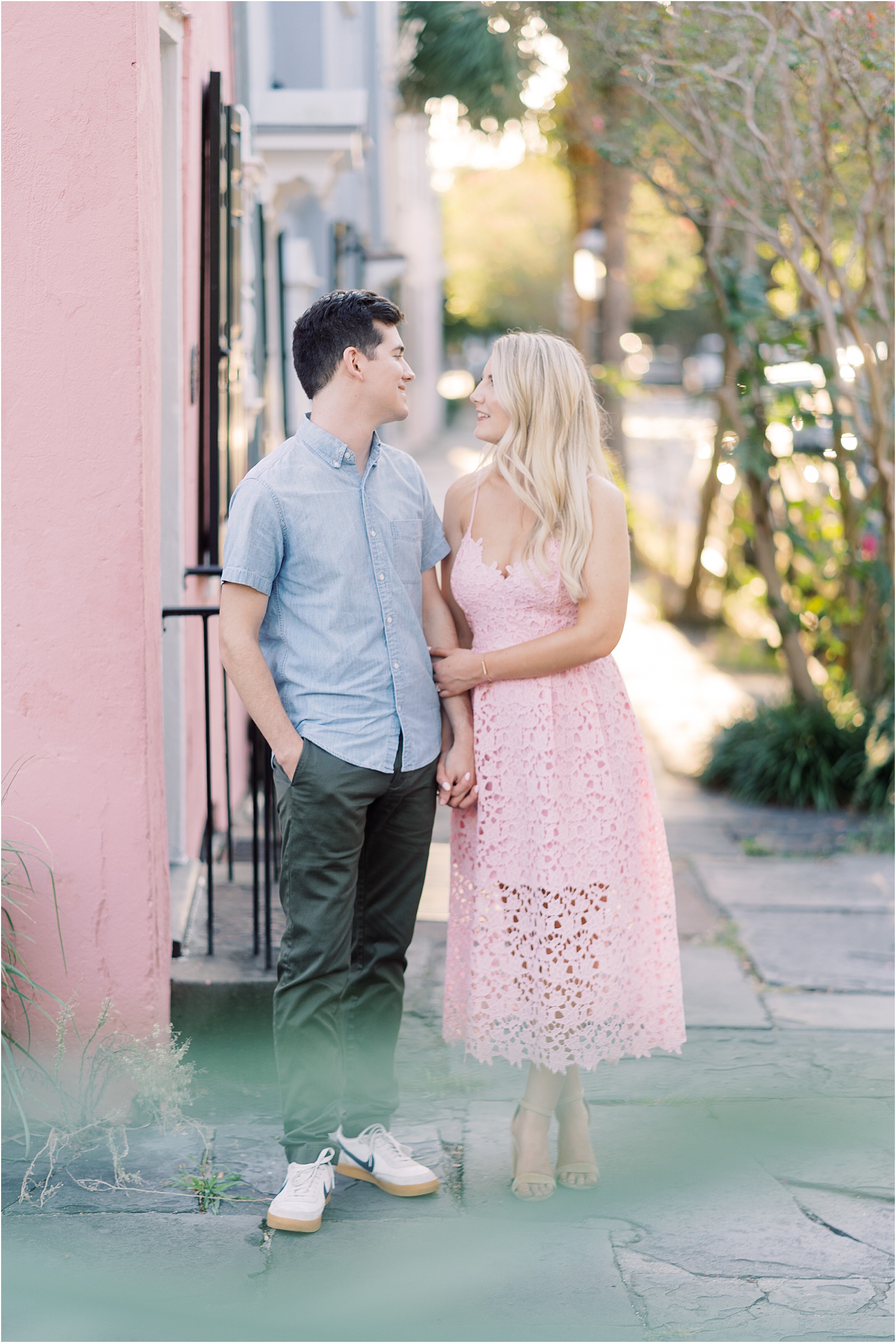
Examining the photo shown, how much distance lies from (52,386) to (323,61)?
214 inches

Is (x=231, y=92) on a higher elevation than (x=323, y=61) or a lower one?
lower

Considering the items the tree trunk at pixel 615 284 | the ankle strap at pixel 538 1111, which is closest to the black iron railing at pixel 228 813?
the ankle strap at pixel 538 1111

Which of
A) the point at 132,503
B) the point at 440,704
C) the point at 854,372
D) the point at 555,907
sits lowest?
the point at 555,907

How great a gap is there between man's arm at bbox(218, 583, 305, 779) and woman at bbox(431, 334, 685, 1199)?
46cm

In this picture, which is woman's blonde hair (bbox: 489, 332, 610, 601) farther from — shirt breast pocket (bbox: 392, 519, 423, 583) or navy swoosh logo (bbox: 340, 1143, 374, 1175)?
navy swoosh logo (bbox: 340, 1143, 374, 1175)

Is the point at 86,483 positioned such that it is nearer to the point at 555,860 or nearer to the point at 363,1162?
the point at 555,860

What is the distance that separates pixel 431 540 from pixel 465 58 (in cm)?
870

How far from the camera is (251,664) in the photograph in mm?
2926

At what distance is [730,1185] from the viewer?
337 centimetres

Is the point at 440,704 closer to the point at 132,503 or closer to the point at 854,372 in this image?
the point at 132,503

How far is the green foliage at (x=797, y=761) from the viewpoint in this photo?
6.99m

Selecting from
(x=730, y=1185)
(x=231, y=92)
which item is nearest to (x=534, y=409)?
(x=730, y=1185)

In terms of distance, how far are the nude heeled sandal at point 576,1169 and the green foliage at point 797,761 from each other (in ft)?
12.8

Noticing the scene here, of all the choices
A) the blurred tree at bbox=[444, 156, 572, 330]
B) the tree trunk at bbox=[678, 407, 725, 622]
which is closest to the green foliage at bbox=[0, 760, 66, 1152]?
the tree trunk at bbox=[678, 407, 725, 622]
